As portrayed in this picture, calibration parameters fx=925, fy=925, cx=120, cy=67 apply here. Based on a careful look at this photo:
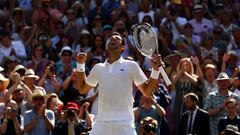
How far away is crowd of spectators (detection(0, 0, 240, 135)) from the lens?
15953 millimetres

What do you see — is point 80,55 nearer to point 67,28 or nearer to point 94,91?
point 94,91

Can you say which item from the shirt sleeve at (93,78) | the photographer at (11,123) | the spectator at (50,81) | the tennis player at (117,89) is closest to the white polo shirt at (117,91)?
the tennis player at (117,89)

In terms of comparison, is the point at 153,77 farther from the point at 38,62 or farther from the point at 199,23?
the point at 199,23

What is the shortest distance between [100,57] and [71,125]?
13.5 ft

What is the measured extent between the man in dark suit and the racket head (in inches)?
158

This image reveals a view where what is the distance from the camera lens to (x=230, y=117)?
16.0 metres

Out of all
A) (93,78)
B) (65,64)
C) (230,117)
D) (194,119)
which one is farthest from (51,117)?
(93,78)

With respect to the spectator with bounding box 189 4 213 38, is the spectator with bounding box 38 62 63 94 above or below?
below

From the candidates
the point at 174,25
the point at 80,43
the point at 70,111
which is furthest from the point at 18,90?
the point at 174,25

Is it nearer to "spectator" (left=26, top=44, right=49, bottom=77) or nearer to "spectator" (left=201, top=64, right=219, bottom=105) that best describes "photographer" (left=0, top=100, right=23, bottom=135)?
"spectator" (left=26, top=44, right=49, bottom=77)

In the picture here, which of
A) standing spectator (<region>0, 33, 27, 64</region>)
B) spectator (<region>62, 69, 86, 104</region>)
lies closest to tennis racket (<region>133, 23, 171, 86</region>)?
spectator (<region>62, 69, 86, 104</region>)

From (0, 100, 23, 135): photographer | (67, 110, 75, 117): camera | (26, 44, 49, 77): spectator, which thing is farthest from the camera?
(26, 44, 49, 77): spectator

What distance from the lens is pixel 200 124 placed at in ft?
52.0

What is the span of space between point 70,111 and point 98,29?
19.4 ft
